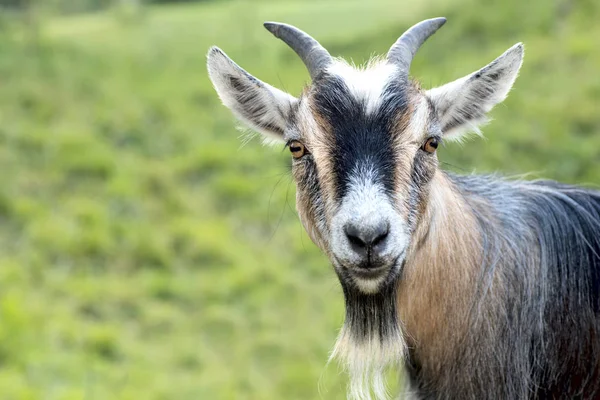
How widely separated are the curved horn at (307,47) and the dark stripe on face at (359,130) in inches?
8.8

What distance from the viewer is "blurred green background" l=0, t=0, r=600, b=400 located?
740cm

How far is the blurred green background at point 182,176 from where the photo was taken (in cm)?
740

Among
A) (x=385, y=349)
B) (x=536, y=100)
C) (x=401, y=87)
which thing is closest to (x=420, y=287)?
(x=385, y=349)

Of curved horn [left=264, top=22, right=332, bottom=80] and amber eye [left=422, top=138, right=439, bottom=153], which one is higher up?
curved horn [left=264, top=22, right=332, bottom=80]

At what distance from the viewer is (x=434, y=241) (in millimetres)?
3869

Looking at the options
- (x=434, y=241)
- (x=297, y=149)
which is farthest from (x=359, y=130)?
(x=434, y=241)

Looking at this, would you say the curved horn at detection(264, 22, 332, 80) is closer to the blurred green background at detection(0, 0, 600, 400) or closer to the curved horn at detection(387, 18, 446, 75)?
the curved horn at detection(387, 18, 446, 75)

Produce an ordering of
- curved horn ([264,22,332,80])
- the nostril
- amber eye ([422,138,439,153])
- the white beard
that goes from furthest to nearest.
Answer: curved horn ([264,22,332,80])
the white beard
amber eye ([422,138,439,153])
the nostril

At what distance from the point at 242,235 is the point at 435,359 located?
5.82 meters

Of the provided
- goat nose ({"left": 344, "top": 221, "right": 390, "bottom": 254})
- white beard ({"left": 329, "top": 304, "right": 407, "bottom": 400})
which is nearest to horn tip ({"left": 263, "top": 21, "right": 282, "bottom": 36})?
goat nose ({"left": 344, "top": 221, "right": 390, "bottom": 254})

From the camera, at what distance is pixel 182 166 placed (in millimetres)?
10664

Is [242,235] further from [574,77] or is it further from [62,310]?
[574,77]

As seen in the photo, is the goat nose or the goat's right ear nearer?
the goat nose

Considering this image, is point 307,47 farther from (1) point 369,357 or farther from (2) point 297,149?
(1) point 369,357
